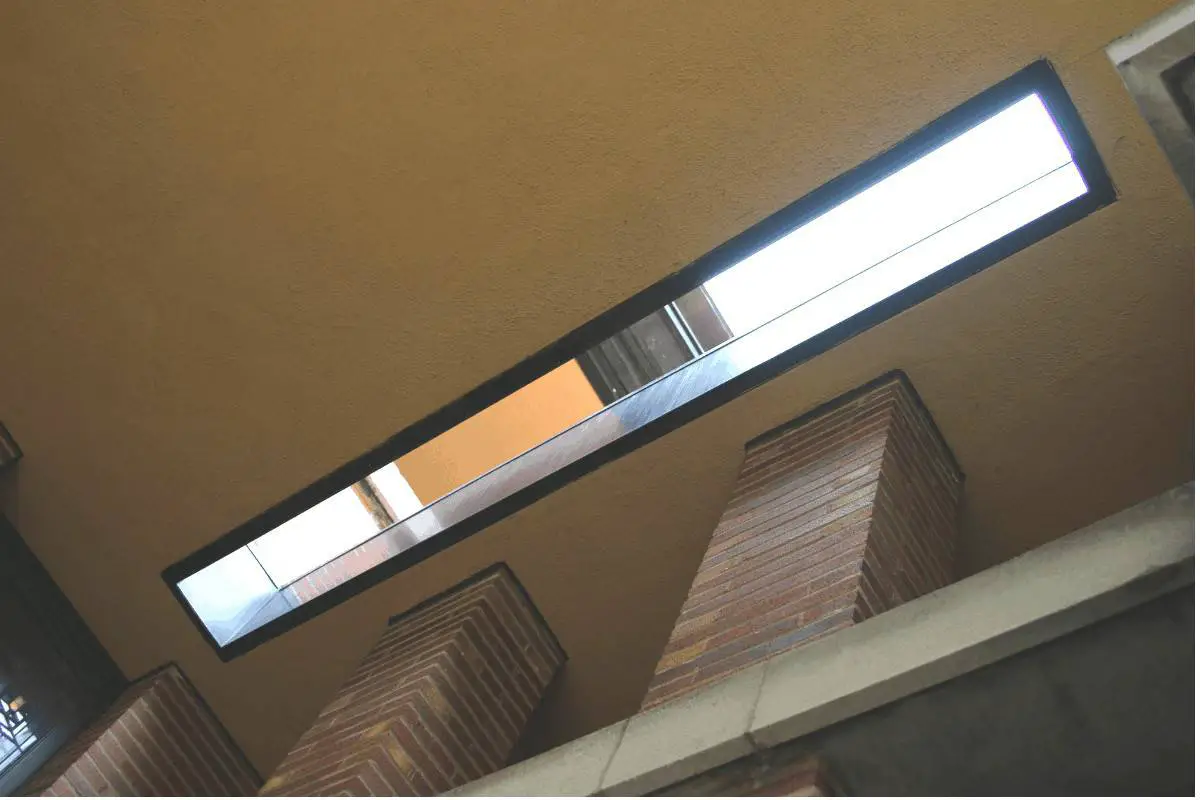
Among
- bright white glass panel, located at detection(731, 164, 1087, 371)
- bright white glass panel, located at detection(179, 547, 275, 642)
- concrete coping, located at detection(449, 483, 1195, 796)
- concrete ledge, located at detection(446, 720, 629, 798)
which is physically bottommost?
concrete ledge, located at detection(446, 720, 629, 798)

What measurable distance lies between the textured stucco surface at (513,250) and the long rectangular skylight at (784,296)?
84 millimetres

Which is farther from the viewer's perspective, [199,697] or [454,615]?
[199,697]

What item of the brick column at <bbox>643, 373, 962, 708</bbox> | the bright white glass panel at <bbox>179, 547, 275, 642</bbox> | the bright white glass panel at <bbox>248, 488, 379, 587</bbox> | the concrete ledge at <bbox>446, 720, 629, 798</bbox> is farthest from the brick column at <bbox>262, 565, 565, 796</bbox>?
the brick column at <bbox>643, 373, 962, 708</bbox>

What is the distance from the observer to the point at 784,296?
155 inches

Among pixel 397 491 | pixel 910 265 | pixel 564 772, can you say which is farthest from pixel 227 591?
pixel 910 265

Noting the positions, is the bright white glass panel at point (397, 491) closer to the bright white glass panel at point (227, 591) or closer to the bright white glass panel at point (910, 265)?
the bright white glass panel at point (227, 591)

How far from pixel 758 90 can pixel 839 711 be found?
199 cm

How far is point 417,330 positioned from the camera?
13.4 feet

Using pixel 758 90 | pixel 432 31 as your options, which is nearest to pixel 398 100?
pixel 432 31

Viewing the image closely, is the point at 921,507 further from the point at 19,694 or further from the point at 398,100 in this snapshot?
the point at 19,694

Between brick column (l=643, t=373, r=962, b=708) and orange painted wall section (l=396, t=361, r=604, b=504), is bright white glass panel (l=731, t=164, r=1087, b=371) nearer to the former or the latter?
brick column (l=643, t=373, r=962, b=708)

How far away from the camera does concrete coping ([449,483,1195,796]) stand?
6.44ft

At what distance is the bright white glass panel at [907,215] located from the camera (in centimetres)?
344

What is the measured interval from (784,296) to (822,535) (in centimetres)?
95
